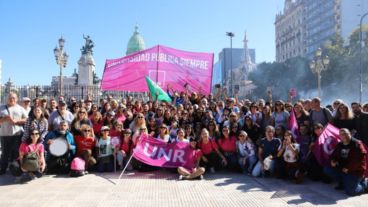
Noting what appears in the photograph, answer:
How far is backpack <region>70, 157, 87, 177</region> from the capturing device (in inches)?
343

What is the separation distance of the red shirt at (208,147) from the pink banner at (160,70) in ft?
17.7

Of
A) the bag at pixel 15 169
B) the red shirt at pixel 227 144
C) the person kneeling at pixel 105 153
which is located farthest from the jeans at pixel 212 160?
the bag at pixel 15 169

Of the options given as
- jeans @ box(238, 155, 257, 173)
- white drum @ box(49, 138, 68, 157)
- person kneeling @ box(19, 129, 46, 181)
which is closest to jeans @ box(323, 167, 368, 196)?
jeans @ box(238, 155, 257, 173)

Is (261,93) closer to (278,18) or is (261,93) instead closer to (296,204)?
(278,18)

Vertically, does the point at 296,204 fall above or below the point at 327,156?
below

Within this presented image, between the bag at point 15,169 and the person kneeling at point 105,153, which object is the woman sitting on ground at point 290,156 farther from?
the bag at point 15,169

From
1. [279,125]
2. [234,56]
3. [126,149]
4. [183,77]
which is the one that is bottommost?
[126,149]

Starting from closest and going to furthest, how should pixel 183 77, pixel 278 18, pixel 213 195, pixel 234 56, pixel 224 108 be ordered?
pixel 213 195
pixel 224 108
pixel 183 77
pixel 278 18
pixel 234 56

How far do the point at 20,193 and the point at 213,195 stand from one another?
3647 mm

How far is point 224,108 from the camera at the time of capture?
10.7 metres

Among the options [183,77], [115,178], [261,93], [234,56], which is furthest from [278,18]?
[115,178]

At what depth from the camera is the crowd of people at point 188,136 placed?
836 centimetres

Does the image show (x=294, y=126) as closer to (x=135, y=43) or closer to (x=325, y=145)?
(x=325, y=145)

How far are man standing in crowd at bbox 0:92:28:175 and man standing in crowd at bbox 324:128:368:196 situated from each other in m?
6.95
